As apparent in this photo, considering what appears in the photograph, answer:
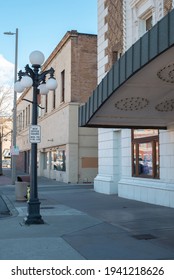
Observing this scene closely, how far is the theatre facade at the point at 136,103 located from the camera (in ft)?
28.9

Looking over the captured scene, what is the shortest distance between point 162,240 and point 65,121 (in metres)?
22.7

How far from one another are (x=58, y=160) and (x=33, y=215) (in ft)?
75.1

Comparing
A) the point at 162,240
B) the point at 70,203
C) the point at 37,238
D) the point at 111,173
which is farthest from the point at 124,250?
the point at 111,173

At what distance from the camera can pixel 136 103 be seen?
1237cm

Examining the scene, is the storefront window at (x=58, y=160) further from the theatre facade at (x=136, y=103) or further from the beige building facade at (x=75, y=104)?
the theatre facade at (x=136, y=103)

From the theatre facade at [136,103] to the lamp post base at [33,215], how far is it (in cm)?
329

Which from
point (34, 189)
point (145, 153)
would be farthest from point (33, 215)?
point (145, 153)

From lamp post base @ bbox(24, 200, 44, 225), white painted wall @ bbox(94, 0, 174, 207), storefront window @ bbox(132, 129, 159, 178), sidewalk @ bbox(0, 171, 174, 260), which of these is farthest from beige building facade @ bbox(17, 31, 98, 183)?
lamp post base @ bbox(24, 200, 44, 225)

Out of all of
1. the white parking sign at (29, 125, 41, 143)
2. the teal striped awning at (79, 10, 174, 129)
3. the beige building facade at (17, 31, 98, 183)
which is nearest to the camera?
the teal striped awning at (79, 10, 174, 129)

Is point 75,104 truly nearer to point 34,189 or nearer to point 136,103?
point 136,103

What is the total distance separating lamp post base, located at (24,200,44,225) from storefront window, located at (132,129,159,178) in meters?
6.58

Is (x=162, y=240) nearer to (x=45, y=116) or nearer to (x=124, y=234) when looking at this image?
(x=124, y=234)

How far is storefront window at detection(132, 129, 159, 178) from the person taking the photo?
16.8 m

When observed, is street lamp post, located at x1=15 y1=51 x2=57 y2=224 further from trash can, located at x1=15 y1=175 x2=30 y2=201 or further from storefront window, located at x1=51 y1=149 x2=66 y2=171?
storefront window, located at x1=51 y1=149 x2=66 y2=171
